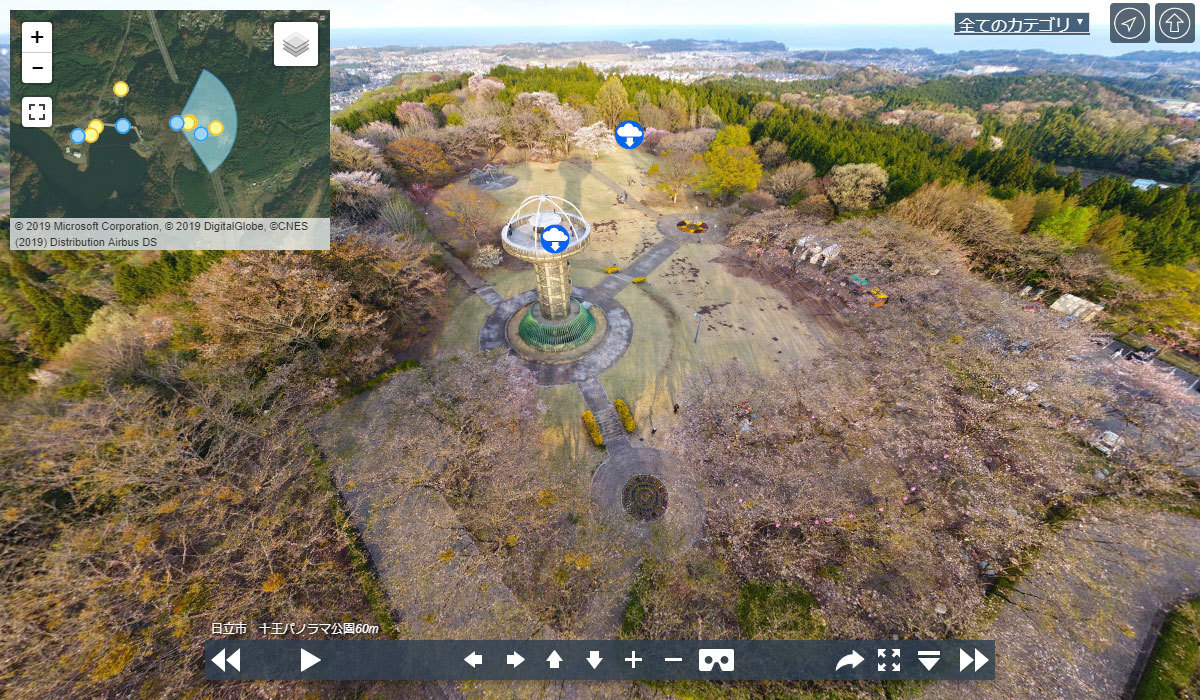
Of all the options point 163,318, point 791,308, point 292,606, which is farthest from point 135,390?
point 791,308

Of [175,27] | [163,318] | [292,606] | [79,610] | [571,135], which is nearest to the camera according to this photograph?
[79,610]

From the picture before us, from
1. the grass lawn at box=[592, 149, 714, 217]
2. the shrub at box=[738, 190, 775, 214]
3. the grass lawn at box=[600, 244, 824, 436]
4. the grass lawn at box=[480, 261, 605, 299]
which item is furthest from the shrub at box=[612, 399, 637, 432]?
the shrub at box=[738, 190, 775, 214]

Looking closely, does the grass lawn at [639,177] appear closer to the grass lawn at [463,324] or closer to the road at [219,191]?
the grass lawn at [463,324]

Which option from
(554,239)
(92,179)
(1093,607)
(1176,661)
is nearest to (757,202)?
(554,239)

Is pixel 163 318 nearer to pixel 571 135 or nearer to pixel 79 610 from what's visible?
pixel 79 610

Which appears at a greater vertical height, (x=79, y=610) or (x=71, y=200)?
(x=71, y=200)

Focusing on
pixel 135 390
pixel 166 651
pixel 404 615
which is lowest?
pixel 404 615
